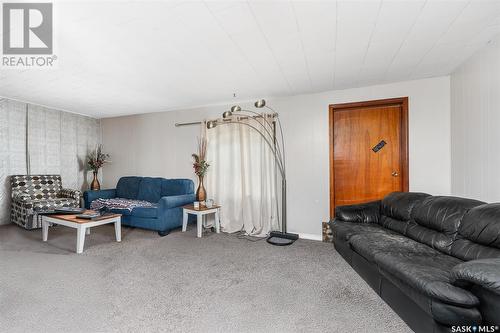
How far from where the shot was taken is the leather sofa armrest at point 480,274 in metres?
1.19

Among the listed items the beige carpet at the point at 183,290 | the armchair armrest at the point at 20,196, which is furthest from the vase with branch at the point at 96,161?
the beige carpet at the point at 183,290

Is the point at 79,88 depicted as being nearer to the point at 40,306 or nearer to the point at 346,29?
the point at 40,306

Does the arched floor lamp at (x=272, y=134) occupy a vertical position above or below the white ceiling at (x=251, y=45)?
below

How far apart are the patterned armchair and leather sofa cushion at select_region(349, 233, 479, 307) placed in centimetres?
483

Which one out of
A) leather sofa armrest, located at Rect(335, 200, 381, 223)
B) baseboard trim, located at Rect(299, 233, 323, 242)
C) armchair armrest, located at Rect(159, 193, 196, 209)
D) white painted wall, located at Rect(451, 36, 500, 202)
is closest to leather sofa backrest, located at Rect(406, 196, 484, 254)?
white painted wall, located at Rect(451, 36, 500, 202)

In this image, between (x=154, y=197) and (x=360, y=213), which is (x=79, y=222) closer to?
(x=154, y=197)

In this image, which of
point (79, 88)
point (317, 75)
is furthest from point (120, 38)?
point (317, 75)

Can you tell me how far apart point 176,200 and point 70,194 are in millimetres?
2289

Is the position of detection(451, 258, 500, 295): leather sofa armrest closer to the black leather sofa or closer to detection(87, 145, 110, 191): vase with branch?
the black leather sofa

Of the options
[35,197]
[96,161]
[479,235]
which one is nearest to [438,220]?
[479,235]

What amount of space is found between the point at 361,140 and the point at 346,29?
6.23ft

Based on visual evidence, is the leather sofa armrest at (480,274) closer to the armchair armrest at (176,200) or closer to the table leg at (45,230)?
the armchair armrest at (176,200)

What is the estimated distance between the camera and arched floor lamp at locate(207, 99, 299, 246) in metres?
3.72

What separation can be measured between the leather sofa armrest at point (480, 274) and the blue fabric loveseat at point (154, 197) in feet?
11.7
